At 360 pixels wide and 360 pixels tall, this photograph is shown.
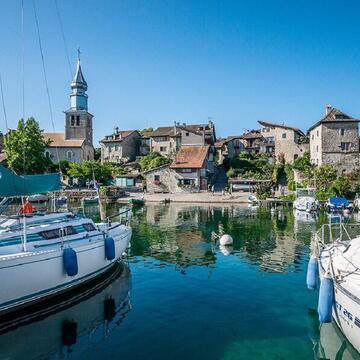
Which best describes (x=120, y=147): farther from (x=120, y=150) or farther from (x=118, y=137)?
(x=118, y=137)

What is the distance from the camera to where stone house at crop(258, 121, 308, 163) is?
3061 inches

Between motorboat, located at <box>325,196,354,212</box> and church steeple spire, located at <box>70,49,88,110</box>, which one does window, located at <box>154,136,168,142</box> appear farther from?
motorboat, located at <box>325,196,354,212</box>

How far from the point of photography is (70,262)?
15.1m

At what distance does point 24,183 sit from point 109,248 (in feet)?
16.9

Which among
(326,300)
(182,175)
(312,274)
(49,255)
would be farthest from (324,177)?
(49,255)

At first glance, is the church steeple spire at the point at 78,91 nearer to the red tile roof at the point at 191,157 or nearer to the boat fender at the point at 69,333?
the red tile roof at the point at 191,157

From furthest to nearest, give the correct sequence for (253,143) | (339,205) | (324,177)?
(253,143)
(324,177)
(339,205)

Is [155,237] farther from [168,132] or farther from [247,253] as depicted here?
[168,132]

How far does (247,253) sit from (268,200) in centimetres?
3411

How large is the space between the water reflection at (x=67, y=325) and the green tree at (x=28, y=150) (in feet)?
185

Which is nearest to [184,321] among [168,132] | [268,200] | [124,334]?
[124,334]

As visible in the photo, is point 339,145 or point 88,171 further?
point 88,171

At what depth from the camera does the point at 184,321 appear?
13539mm

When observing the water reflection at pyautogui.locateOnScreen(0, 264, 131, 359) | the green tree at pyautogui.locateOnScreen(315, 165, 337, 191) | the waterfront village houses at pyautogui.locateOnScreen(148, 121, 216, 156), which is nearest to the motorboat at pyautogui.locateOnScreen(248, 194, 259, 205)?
the green tree at pyautogui.locateOnScreen(315, 165, 337, 191)
